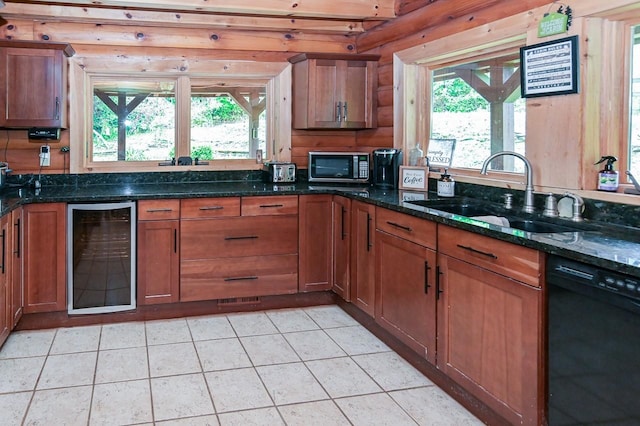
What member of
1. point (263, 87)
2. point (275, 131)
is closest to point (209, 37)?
point (263, 87)

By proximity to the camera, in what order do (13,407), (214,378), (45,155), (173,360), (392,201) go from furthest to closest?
1. (45,155)
2. (392,201)
3. (173,360)
4. (214,378)
5. (13,407)

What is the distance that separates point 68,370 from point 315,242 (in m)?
1.88

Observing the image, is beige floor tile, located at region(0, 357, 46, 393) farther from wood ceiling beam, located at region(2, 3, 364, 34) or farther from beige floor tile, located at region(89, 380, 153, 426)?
wood ceiling beam, located at region(2, 3, 364, 34)

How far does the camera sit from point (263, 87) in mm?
4691

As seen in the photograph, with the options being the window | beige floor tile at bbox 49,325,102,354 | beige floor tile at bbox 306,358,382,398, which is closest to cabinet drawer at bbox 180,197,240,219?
beige floor tile at bbox 49,325,102,354

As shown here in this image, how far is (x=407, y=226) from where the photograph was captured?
2988mm

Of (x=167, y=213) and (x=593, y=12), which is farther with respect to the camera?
(x=167, y=213)

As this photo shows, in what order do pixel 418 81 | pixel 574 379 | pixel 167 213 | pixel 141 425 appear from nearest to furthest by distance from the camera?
pixel 574 379 < pixel 141 425 < pixel 167 213 < pixel 418 81

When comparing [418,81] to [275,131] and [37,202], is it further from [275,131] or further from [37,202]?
[37,202]

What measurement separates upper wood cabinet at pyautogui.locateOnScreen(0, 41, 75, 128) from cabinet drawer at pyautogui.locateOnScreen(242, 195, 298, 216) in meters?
1.45

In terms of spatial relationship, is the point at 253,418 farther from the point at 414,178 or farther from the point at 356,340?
the point at 414,178

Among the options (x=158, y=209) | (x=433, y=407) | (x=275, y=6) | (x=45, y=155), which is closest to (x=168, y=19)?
(x=275, y=6)

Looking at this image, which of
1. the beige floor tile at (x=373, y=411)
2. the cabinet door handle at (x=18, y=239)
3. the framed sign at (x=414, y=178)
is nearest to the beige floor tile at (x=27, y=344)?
the cabinet door handle at (x=18, y=239)

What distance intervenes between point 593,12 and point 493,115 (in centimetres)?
100
